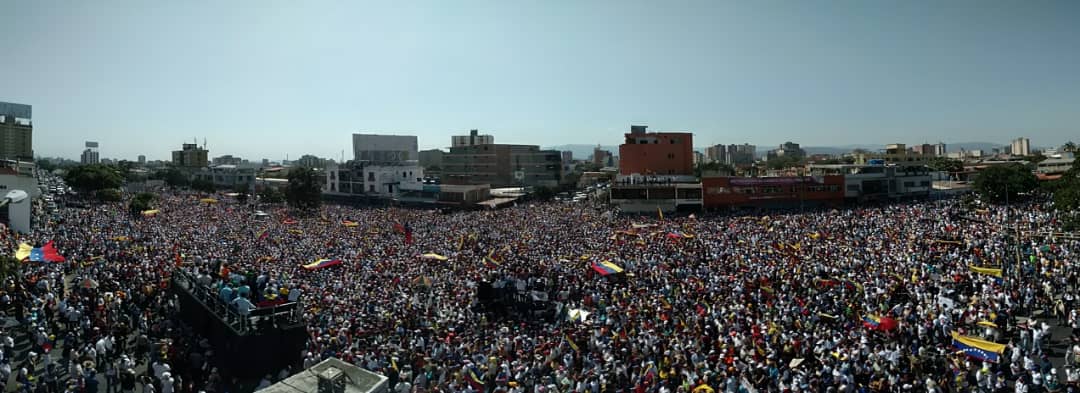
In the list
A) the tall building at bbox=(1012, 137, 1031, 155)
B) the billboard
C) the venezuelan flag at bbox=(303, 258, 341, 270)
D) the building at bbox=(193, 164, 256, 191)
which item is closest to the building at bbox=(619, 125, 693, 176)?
the venezuelan flag at bbox=(303, 258, 341, 270)

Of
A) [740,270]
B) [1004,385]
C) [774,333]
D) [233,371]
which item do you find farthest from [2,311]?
[1004,385]

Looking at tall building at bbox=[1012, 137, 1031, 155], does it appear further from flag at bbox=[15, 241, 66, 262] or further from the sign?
flag at bbox=[15, 241, 66, 262]

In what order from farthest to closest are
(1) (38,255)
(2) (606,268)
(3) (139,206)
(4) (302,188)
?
(4) (302,188)
(3) (139,206)
(2) (606,268)
(1) (38,255)

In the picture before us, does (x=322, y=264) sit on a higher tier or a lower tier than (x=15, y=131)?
lower

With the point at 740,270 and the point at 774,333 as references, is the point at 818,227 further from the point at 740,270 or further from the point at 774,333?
the point at 774,333

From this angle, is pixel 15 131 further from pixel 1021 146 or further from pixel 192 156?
pixel 1021 146

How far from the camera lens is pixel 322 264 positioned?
24062 mm

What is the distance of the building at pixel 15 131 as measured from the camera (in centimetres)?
10388

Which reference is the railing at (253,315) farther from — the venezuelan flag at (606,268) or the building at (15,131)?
the building at (15,131)

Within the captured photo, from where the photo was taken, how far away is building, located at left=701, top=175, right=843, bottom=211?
1893 inches

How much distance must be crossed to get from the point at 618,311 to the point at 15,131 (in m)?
137

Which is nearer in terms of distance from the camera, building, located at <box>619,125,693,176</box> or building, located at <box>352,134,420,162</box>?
building, located at <box>619,125,693,176</box>

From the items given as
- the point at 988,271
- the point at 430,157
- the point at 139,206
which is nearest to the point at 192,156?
the point at 430,157

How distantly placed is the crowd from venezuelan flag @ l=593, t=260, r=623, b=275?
373 millimetres
